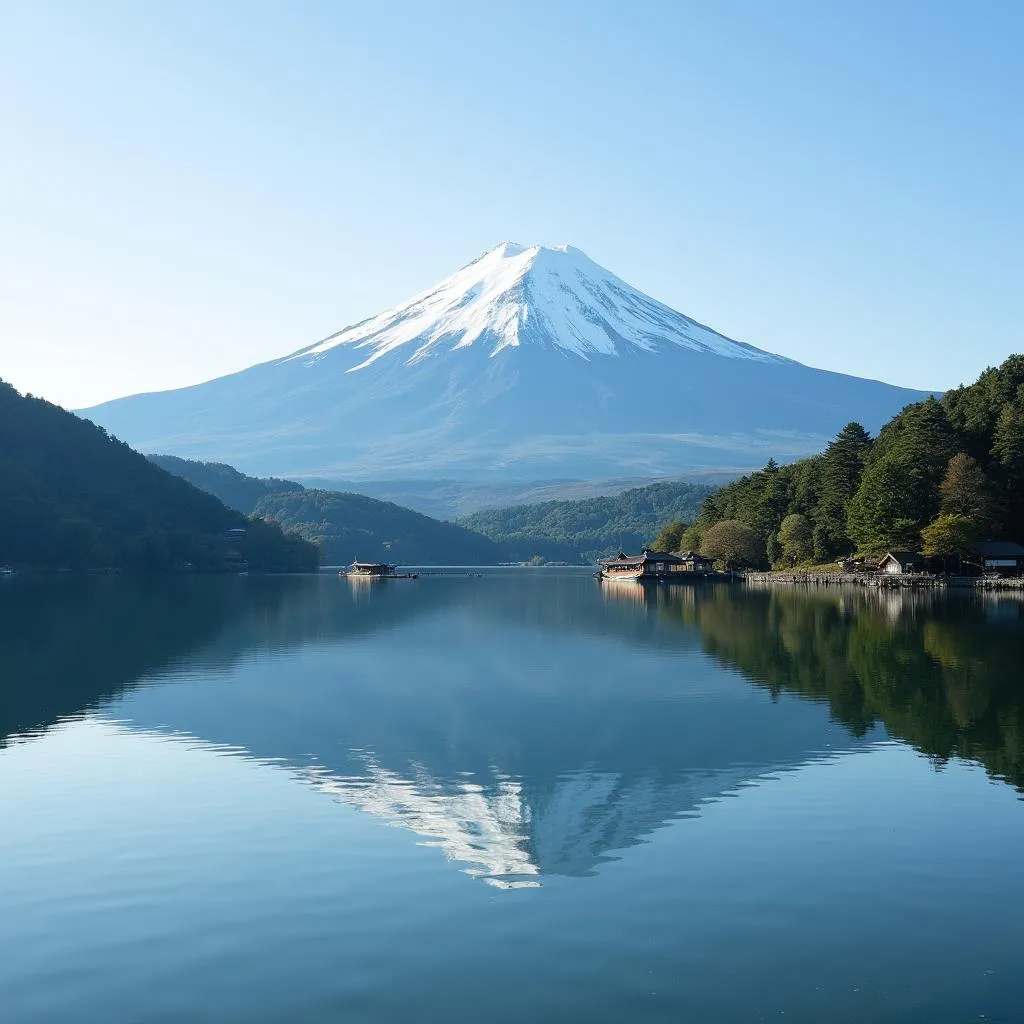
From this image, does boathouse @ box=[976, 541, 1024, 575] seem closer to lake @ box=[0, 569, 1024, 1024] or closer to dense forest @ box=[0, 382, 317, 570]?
lake @ box=[0, 569, 1024, 1024]

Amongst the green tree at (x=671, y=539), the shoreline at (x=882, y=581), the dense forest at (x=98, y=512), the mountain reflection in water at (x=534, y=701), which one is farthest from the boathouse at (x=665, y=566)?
the mountain reflection in water at (x=534, y=701)

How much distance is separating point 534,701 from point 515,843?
13.9m

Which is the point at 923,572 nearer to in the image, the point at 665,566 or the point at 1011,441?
the point at 1011,441

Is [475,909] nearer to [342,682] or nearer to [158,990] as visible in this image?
[158,990]

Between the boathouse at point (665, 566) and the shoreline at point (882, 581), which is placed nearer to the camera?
the shoreline at point (882, 581)

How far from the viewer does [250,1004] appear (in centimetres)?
1062

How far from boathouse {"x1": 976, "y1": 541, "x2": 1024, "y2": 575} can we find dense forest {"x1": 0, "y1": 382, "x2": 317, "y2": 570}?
87.2 m

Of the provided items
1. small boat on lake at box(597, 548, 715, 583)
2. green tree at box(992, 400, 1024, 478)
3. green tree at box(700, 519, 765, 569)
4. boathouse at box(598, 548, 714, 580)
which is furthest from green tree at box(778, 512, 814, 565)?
green tree at box(992, 400, 1024, 478)

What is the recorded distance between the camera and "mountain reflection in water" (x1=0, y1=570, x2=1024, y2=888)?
1853cm

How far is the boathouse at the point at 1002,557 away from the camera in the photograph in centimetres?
8569

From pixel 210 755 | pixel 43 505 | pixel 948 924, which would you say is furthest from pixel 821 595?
pixel 43 505

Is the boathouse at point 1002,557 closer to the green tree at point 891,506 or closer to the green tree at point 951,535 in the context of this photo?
the green tree at point 951,535

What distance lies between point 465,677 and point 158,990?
24280 mm

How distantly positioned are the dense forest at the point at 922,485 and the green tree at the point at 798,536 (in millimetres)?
91
